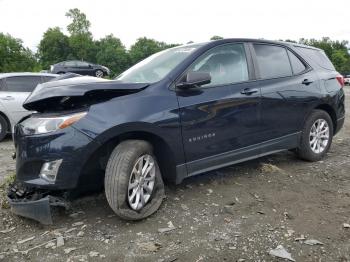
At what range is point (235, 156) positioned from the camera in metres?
4.59

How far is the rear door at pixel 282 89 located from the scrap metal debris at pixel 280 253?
6.18ft

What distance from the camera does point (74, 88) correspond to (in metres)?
3.60

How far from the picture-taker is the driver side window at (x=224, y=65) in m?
4.43

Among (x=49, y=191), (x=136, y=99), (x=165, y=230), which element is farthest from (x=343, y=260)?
(x=49, y=191)

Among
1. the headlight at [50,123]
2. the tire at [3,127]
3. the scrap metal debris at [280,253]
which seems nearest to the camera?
the scrap metal debris at [280,253]

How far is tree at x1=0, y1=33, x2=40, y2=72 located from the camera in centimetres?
3706

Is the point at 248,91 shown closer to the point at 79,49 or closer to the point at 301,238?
the point at 301,238

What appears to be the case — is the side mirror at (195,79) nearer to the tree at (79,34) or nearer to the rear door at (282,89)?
the rear door at (282,89)

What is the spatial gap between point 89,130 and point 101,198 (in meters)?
1.13

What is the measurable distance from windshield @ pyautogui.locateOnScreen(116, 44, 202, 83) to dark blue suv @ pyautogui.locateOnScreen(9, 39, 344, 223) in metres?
0.02

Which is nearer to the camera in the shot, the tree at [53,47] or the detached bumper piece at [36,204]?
the detached bumper piece at [36,204]

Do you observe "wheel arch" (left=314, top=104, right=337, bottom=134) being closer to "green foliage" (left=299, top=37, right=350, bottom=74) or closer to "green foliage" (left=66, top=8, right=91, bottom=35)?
"green foliage" (left=66, top=8, right=91, bottom=35)

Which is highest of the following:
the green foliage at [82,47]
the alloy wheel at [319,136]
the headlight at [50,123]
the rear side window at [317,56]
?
the green foliage at [82,47]

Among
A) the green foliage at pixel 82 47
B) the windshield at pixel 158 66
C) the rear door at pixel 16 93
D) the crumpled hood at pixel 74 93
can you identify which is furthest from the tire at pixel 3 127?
the green foliage at pixel 82 47
